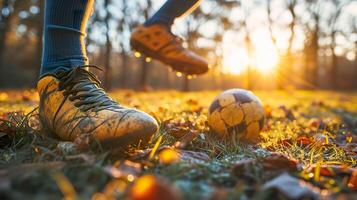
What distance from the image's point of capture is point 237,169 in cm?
135

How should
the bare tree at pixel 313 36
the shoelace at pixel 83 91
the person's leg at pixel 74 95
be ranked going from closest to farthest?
the person's leg at pixel 74 95 → the shoelace at pixel 83 91 → the bare tree at pixel 313 36

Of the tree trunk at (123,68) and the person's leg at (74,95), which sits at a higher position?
the person's leg at (74,95)

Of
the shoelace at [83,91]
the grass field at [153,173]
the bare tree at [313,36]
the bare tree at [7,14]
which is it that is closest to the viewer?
the grass field at [153,173]

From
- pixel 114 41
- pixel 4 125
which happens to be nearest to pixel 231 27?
pixel 114 41

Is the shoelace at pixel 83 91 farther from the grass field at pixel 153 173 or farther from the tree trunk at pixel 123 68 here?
the tree trunk at pixel 123 68

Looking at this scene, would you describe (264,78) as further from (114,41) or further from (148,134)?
(148,134)

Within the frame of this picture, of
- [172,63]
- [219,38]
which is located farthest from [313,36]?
[172,63]

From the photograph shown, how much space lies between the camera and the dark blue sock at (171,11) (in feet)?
8.60

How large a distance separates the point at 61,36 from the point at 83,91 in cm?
37

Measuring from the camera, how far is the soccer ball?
2.39 m

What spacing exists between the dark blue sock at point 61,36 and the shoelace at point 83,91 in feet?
0.34

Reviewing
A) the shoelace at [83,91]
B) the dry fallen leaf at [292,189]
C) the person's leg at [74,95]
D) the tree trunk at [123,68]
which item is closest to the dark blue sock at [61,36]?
the person's leg at [74,95]

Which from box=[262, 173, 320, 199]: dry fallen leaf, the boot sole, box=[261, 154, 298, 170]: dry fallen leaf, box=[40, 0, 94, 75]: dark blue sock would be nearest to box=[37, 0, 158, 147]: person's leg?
box=[40, 0, 94, 75]: dark blue sock

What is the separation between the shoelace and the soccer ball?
930mm
